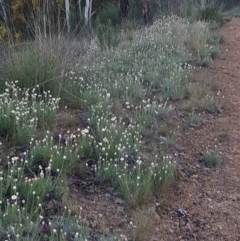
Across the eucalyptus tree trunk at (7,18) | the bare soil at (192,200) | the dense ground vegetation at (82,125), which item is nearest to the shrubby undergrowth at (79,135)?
the dense ground vegetation at (82,125)

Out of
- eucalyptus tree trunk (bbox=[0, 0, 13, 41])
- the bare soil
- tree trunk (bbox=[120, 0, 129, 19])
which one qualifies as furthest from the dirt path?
tree trunk (bbox=[120, 0, 129, 19])

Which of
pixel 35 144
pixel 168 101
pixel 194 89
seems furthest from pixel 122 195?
pixel 194 89

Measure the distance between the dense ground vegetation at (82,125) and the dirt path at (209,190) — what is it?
164 millimetres

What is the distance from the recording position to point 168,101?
20.5 ft

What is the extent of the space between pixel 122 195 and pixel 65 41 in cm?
335

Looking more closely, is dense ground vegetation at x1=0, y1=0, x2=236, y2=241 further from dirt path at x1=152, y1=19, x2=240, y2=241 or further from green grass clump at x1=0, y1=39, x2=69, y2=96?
dirt path at x1=152, y1=19, x2=240, y2=241

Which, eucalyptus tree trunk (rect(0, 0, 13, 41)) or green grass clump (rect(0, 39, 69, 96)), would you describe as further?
eucalyptus tree trunk (rect(0, 0, 13, 41))

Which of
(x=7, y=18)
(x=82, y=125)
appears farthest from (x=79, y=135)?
(x=7, y=18)

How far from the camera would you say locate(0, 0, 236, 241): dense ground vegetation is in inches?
137

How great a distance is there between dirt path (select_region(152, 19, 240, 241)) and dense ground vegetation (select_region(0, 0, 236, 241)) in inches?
6.4

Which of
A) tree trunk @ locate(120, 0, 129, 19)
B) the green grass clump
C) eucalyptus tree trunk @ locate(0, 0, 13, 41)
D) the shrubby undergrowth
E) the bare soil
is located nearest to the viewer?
the shrubby undergrowth

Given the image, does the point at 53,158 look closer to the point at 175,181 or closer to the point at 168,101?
the point at 175,181

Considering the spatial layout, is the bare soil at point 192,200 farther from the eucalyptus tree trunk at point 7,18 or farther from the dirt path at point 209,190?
the eucalyptus tree trunk at point 7,18

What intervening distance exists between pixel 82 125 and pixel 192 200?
1444 mm
